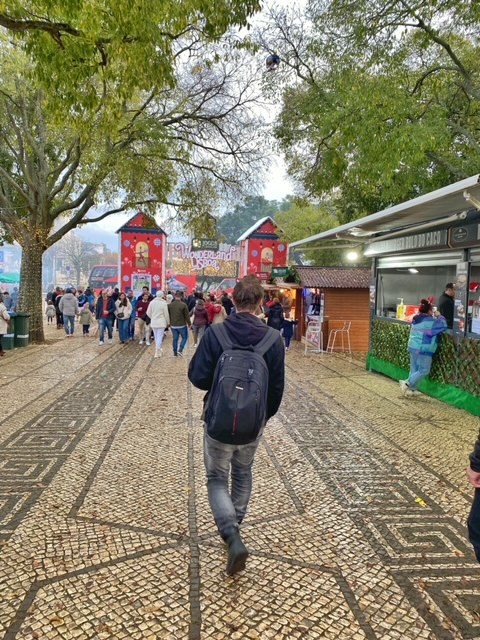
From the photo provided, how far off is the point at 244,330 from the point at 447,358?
571 cm

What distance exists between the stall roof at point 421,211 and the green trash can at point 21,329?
853 centimetres

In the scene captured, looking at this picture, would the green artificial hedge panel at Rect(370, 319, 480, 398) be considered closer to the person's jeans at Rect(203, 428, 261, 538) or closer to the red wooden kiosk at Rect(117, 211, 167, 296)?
the person's jeans at Rect(203, 428, 261, 538)

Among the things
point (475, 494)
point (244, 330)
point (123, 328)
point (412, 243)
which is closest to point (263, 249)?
point (123, 328)

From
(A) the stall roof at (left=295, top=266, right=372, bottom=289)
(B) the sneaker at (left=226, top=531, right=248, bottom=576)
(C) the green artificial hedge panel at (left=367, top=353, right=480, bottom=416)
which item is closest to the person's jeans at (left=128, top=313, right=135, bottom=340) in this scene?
(A) the stall roof at (left=295, top=266, right=372, bottom=289)

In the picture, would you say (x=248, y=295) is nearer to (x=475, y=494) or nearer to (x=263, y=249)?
(x=475, y=494)

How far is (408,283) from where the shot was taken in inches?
380

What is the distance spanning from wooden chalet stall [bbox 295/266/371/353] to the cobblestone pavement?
7.80 metres

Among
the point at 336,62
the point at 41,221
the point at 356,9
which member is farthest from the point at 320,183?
the point at 41,221

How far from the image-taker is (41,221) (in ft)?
45.5

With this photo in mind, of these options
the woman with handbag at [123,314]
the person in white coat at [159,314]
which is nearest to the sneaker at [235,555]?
the person in white coat at [159,314]

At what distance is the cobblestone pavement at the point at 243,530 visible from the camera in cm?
242

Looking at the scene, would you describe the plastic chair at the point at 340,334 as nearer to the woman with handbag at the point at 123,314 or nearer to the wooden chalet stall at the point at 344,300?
the wooden chalet stall at the point at 344,300

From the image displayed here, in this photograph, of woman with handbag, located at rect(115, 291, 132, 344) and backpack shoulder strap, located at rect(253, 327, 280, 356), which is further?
woman with handbag, located at rect(115, 291, 132, 344)

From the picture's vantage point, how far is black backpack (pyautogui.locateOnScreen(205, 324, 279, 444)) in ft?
8.57
